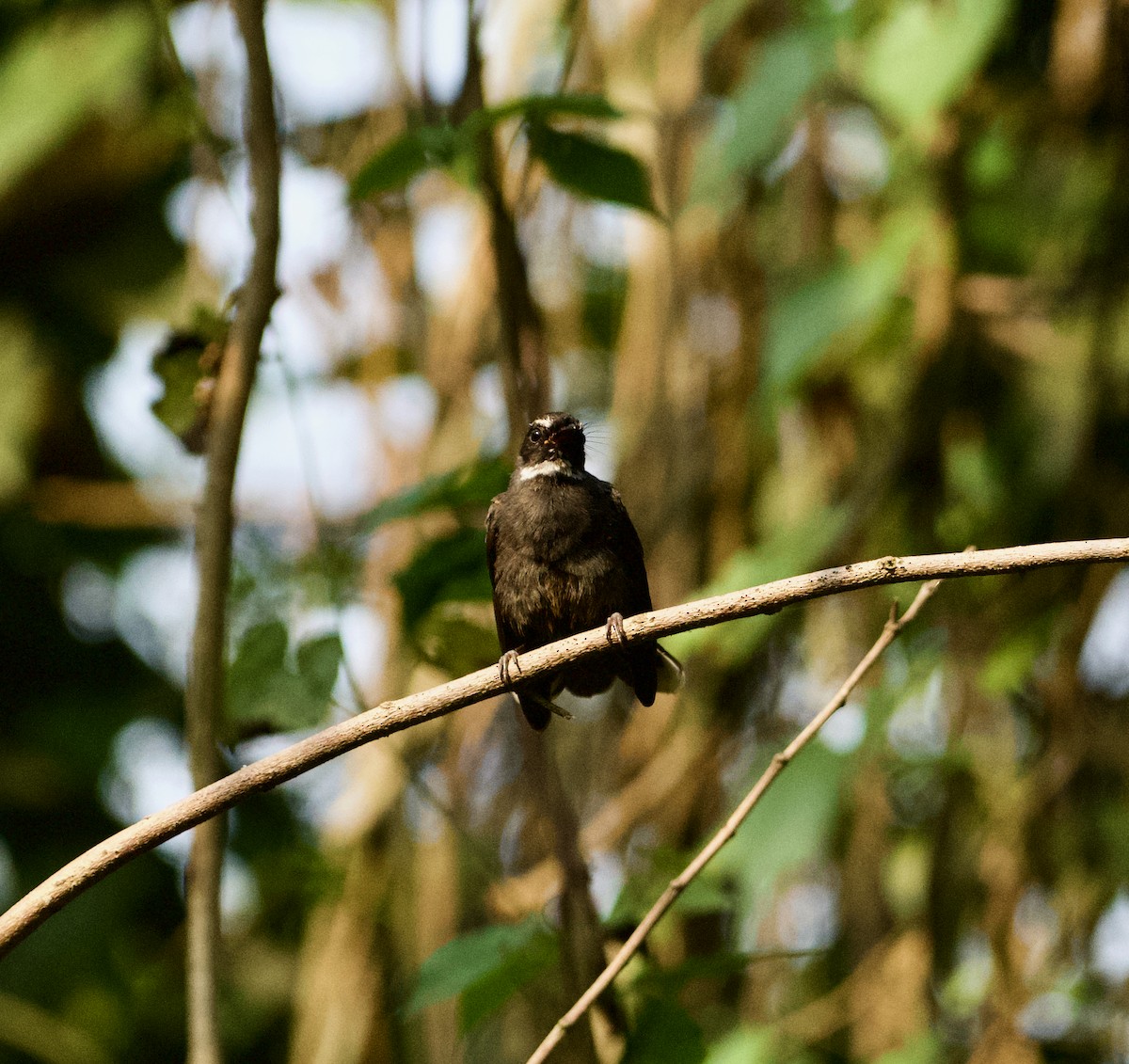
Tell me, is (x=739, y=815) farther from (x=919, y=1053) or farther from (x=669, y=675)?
(x=919, y=1053)

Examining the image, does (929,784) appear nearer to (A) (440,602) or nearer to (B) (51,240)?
(A) (440,602)

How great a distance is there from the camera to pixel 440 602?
3.11 metres

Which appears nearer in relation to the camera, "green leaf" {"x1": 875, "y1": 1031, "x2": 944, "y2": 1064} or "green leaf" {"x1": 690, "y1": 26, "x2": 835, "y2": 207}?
"green leaf" {"x1": 690, "y1": 26, "x2": 835, "y2": 207}

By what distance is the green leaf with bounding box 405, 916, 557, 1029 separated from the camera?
272 centimetres

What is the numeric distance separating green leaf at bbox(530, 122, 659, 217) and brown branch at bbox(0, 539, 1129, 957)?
118cm

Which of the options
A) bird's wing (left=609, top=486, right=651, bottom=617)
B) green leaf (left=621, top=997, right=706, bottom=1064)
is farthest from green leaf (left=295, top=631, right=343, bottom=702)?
bird's wing (left=609, top=486, right=651, bottom=617)

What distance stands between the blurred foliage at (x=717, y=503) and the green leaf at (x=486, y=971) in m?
0.12

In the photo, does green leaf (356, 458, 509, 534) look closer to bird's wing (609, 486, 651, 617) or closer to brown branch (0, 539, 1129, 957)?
brown branch (0, 539, 1129, 957)

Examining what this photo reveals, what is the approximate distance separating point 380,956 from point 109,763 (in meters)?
2.24

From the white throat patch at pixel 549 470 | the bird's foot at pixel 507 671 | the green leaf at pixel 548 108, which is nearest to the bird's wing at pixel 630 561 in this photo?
the white throat patch at pixel 549 470

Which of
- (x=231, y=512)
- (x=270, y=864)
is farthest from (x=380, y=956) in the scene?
(x=231, y=512)

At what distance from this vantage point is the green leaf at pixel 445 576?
10.0 ft

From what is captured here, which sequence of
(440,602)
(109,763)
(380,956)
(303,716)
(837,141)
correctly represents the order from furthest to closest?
(109,763) < (837,141) < (380,956) < (440,602) < (303,716)

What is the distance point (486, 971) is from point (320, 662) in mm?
715
